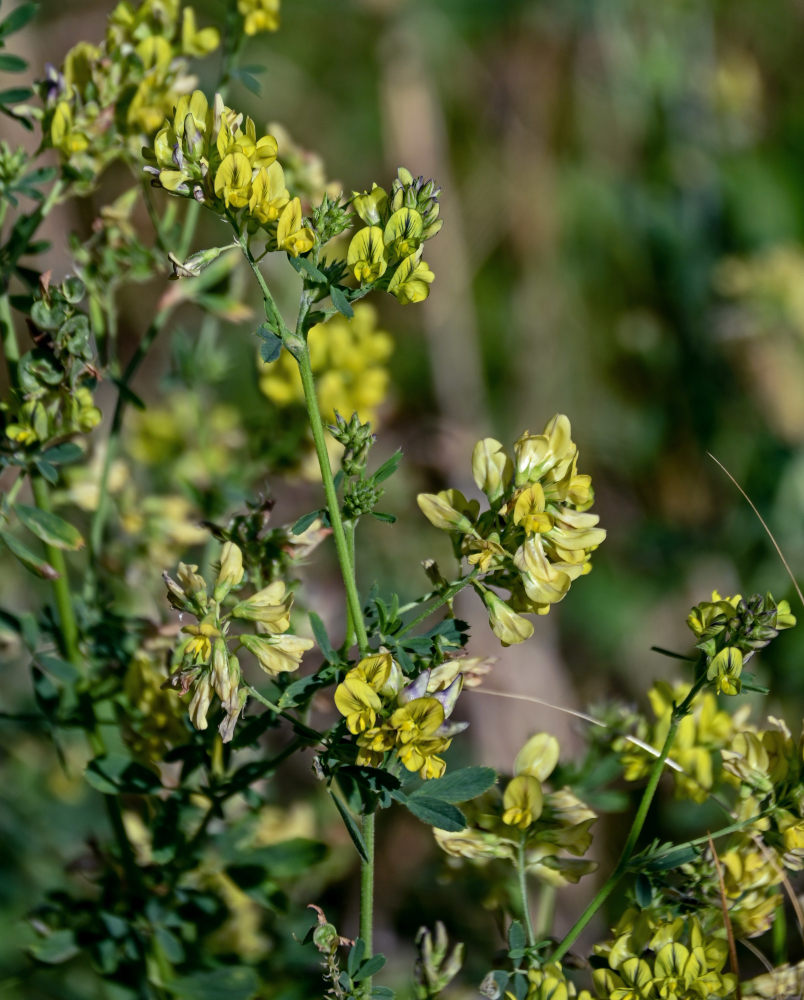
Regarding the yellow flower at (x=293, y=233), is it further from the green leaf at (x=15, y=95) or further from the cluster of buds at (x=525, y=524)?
the green leaf at (x=15, y=95)

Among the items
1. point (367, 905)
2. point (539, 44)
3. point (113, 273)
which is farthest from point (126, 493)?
point (539, 44)

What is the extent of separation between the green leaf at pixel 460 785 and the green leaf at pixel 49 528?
56 cm

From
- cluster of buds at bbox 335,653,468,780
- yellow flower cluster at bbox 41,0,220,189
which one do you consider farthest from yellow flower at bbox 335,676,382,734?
yellow flower cluster at bbox 41,0,220,189

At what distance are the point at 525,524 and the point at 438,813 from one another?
33 centimetres

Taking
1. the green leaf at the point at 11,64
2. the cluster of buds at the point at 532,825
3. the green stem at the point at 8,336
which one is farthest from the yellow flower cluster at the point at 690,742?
the green leaf at the point at 11,64

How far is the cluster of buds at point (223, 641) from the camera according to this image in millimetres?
A: 1078

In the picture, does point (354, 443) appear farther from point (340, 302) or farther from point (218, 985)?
point (218, 985)

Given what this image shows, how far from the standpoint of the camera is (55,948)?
151 centimetres

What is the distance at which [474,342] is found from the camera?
3.92m

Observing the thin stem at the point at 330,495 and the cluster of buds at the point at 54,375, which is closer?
the thin stem at the point at 330,495

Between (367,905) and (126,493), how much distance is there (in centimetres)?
100

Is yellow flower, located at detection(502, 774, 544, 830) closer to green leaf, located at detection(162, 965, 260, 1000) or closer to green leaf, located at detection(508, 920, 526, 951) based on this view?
green leaf, located at detection(508, 920, 526, 951)

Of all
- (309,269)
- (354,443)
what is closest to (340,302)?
(309,269)

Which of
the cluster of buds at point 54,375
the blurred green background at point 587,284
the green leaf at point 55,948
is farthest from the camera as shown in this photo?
the blurred green background at point 587,284
